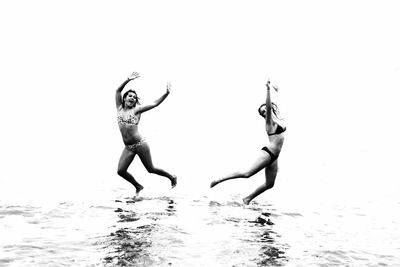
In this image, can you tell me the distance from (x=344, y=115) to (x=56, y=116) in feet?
45.3

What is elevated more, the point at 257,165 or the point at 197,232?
the point at 257,165

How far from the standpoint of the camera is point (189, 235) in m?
9.38

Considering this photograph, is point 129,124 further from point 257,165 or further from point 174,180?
point 257,165

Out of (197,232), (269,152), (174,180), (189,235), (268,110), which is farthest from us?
(174,180)

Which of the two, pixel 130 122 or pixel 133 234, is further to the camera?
pixel 130 122

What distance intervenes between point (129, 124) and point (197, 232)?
3110 mm

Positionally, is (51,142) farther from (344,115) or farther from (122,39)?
(122,39)

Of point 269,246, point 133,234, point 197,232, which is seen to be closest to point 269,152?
point 197,232

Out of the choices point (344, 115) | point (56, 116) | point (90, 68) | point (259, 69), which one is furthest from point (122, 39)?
point (344, 115)

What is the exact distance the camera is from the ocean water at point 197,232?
8.23 meters

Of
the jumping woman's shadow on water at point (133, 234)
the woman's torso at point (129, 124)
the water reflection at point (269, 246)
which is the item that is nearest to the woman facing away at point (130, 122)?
the woman's torso at point (129, 124)

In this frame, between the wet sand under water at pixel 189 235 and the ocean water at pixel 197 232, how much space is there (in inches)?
0.6

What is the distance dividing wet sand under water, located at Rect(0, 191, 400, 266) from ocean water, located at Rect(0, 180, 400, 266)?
0.05ft

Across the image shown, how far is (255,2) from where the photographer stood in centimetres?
7112
